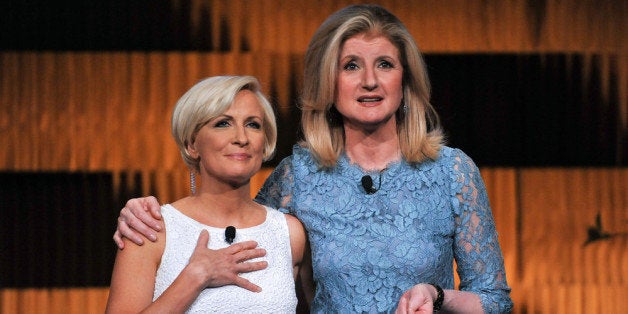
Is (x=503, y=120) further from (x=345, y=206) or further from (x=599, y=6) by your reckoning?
(x=345, y=206)

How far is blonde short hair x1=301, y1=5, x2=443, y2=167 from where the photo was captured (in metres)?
2.43

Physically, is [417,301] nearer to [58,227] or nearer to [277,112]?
[277,112]

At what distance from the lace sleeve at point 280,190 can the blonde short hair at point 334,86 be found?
0.32 ft

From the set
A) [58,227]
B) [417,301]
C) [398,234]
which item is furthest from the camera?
[58,227]

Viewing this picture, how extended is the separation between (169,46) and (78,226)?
2.61 ft

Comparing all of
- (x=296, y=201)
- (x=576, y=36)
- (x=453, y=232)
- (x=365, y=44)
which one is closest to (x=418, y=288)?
(x=453, y=232)

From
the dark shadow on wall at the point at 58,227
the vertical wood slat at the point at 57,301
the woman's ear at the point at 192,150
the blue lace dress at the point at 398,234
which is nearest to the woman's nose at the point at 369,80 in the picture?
the blue lace dress at the point at 398,234

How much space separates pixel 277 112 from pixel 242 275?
5.42 ft

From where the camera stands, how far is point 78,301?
12.2 feet

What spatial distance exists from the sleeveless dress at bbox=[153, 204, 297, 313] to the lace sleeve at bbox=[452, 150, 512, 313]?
45cm

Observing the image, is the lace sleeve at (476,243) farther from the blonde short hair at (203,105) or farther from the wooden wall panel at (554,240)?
the wooden wall panel at (554,240)

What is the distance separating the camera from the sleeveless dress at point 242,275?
2.08m

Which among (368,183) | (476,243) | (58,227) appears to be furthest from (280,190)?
(58,227)

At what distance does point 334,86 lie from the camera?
95.7 inches
